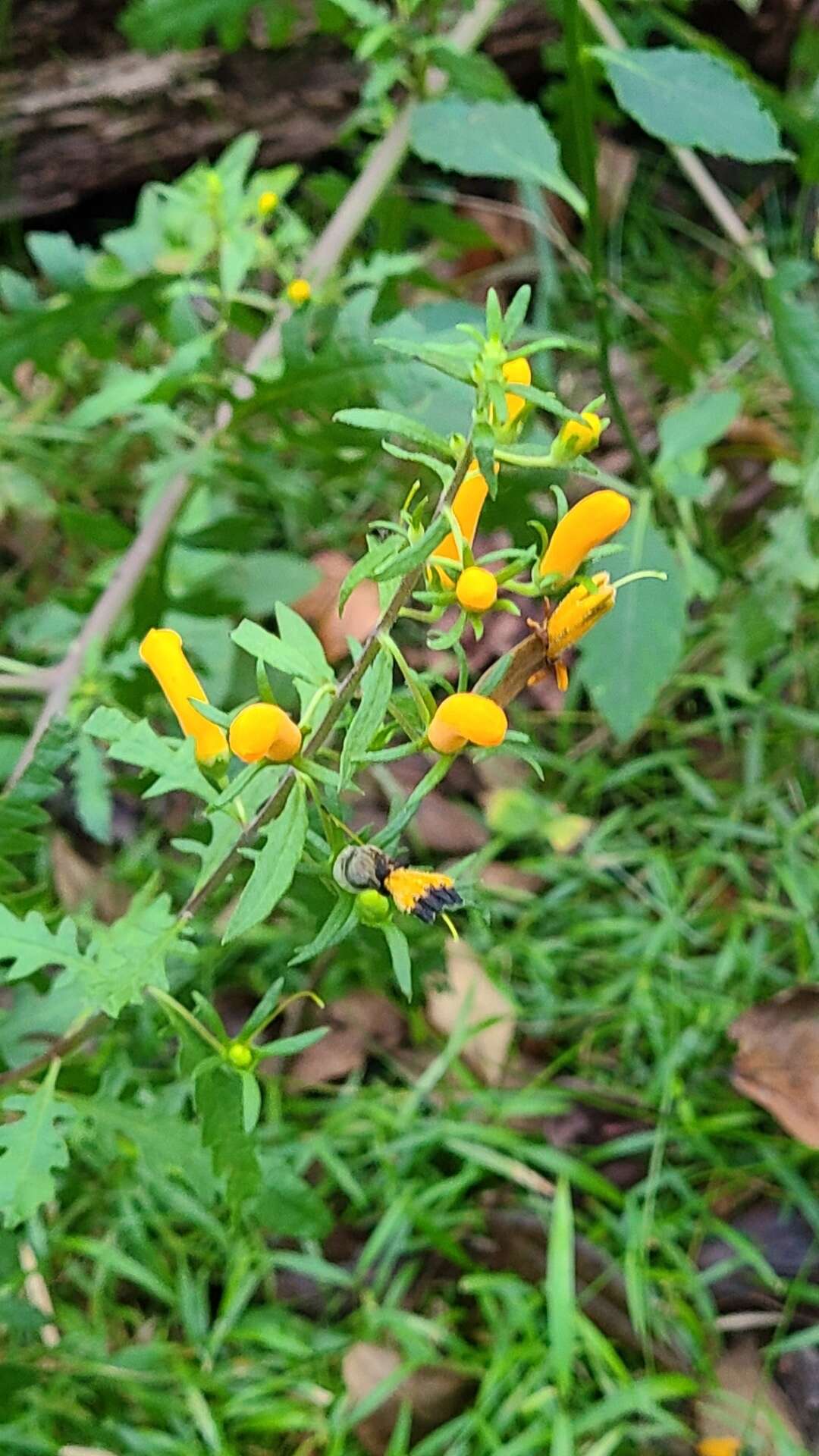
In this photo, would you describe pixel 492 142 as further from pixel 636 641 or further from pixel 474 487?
pixel 474 487

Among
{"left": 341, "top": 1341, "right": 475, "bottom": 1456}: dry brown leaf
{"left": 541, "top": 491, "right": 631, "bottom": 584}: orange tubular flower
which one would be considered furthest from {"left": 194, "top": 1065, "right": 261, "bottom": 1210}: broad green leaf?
{"left": 341, "top": 1341, "right": 475, "bottom": 1456}: dry brown leaf

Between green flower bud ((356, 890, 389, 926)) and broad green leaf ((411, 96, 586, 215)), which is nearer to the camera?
green flower bud ((356, 890, 389, 926))

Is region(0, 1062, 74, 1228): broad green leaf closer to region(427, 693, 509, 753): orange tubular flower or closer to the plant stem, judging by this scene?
region(427, 693, 509, 753): orange tubular flower

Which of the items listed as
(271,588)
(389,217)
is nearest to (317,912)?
(271,588)

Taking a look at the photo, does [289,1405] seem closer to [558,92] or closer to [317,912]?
[317,912]

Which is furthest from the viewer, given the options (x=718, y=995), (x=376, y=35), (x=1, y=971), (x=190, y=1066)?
(x=718, y=995)
